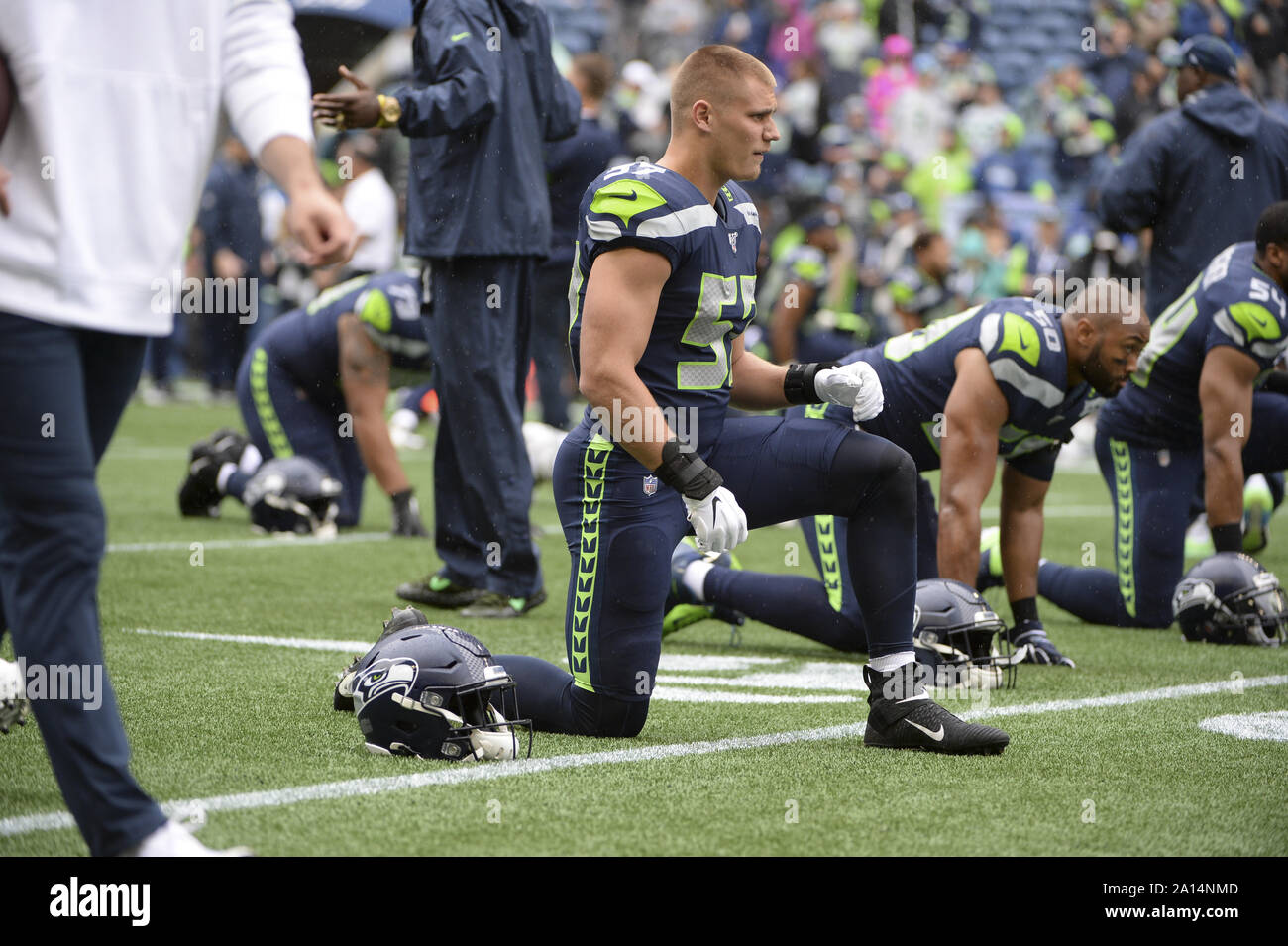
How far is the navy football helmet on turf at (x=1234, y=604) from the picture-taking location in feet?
18.1

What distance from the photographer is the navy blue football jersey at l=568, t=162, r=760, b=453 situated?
3.62 m

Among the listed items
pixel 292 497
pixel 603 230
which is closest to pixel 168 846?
pixel 603 230

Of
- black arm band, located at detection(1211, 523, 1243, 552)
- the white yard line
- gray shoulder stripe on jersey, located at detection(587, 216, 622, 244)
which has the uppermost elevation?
gray shoulder stripe on jersey, located at detection(587, 216, 622, 244)

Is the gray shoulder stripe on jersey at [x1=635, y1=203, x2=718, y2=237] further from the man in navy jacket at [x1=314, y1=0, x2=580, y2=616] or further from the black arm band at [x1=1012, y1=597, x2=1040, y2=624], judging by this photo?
the man in navy jacket at [x1=314, y1=0, x2=580, y2=616]

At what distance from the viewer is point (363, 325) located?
768 centimetres

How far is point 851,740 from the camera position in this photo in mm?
3861

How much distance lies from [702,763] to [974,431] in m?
1.67

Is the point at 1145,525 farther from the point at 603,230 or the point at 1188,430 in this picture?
the point at 603,230

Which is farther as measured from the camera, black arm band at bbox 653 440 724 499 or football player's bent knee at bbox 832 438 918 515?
football player's bent knee at bbox 832 438 918 515

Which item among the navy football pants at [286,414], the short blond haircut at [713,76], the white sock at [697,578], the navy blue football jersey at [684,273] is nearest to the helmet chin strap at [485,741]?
the navy blue football jersey at [684,273]

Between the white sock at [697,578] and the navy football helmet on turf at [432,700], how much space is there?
5.88ft

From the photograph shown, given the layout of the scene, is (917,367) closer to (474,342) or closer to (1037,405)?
(1037,405)

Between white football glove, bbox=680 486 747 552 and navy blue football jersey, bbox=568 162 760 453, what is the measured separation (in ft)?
0.84

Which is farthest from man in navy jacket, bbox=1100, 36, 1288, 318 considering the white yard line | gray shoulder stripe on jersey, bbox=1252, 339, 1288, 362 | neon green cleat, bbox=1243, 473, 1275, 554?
gray shoulder stripe on jersey, bbox=1252, 339, 1288, 362
